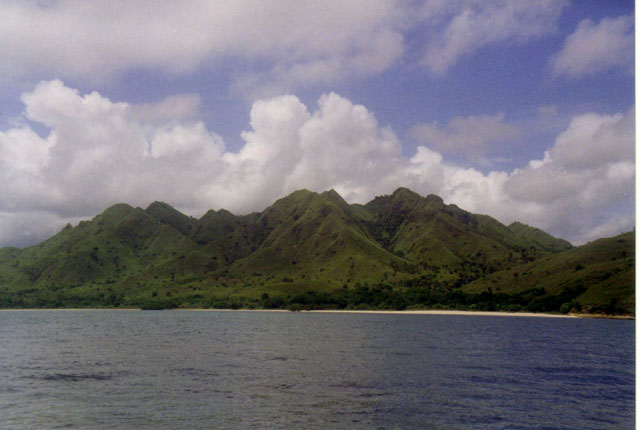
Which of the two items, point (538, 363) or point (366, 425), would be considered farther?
point (538, 363)

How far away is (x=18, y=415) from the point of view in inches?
2263

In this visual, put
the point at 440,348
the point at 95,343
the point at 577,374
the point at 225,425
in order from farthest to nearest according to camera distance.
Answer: the point at 95,343 → the point at 440,348 → the point at 577,374 → the point at 225,425

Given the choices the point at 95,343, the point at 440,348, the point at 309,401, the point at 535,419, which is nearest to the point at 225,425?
the point at 309,401

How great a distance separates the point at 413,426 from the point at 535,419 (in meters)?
17.3

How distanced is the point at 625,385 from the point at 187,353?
96.7 metres

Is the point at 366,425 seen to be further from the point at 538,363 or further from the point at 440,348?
the point at 440,348

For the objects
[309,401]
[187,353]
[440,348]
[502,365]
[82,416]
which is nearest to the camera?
[82,416]

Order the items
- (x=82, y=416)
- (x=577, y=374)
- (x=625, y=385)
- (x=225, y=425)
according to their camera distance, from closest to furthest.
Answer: (x=225, y=425) < (x=82, y=416) < (x=625, y=385) < (x=577, y=374)

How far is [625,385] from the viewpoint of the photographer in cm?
8062

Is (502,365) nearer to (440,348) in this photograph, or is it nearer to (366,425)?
(440,348)

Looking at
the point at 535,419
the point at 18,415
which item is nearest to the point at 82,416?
the point at 18,415

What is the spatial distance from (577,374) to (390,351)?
150 feet

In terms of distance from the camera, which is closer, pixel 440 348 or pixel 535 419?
pixel 535 419

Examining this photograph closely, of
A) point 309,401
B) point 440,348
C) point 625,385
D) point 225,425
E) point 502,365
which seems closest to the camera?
point 225,425
